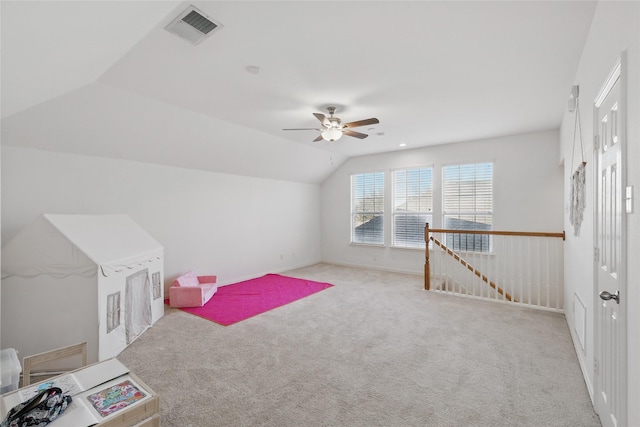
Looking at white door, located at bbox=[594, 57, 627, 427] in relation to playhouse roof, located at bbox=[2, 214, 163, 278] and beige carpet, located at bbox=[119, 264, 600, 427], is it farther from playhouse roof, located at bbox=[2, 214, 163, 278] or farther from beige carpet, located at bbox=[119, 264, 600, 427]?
playhouse roof, located at bbox=[2, 214, 163, 278]

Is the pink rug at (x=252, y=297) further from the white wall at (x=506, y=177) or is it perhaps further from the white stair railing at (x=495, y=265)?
the white stair railing at (x=495, y=265)

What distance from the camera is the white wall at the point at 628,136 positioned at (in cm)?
126

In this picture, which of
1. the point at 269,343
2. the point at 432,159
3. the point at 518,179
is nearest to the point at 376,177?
the point at 432,159

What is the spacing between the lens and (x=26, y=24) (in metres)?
1.69

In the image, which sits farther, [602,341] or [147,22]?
[147,22]

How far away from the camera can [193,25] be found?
7.14ft

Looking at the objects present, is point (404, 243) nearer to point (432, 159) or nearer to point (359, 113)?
point (432, 159)

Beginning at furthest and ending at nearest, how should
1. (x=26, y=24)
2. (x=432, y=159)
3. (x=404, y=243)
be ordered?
(x=404, y=243) < (x=432, y=159) < (x=26, y=24)

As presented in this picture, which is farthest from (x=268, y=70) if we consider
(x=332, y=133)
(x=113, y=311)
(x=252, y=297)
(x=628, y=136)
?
(x=252, y=297)

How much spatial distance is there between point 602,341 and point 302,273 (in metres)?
5.43

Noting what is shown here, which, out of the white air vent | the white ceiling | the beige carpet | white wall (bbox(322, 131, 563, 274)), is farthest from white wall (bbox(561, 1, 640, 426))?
white wall (bbox(322, 131, 563, 274))

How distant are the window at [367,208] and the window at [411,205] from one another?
381 mm

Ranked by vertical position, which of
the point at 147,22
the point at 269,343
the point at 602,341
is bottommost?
the point at 269,343

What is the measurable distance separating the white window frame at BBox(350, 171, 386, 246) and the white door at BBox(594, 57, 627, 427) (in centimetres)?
514
